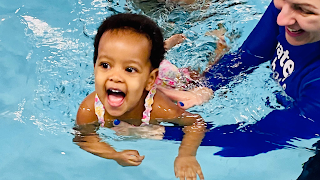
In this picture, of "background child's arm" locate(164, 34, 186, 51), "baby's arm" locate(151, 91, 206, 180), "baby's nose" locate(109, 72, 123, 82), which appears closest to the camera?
"baby's nose" locate(109, 72, 123, 82)

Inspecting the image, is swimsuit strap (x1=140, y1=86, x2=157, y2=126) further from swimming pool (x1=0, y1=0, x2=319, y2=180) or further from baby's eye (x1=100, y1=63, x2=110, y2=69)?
baby's eye (x1=100, y1=63, x2=110, y2=69)

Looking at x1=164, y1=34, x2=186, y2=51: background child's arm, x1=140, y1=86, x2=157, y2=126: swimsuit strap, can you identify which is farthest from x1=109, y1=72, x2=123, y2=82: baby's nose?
x1=164, y1=34, x2=186, y2=51: background child's arm

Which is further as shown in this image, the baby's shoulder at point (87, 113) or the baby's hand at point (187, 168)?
the baby's shoulder at point (87, 113)

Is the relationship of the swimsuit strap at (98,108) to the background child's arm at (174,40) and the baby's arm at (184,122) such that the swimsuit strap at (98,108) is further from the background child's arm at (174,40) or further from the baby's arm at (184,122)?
the background child's arm at (174,40)

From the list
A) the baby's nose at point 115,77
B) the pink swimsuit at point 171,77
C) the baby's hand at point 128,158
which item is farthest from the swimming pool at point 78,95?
the baby's nose at point 115,77

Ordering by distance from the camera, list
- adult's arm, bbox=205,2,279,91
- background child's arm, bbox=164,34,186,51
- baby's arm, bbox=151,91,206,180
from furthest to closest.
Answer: background child's arm, bbox=164,34,186,51 < adult's arm, bbox=205,2,279,91 < baby's arm, bbox=151,91,206,180

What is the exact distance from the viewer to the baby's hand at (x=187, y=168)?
3.69 feet

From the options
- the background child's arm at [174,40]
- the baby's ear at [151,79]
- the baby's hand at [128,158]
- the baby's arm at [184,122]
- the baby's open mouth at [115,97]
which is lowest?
the baby's hand at [128,158]

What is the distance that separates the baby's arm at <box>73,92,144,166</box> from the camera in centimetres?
128

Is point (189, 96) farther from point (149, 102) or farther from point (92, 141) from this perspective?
point (92, 141)

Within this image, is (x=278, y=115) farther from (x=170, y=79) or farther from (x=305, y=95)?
(x=170, y=79)

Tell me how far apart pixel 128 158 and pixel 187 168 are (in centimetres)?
24

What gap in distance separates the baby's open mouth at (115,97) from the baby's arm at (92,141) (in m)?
0.23

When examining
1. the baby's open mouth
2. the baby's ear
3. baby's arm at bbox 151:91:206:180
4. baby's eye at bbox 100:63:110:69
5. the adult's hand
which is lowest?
baby's arm at bbox 151:91:206:180
